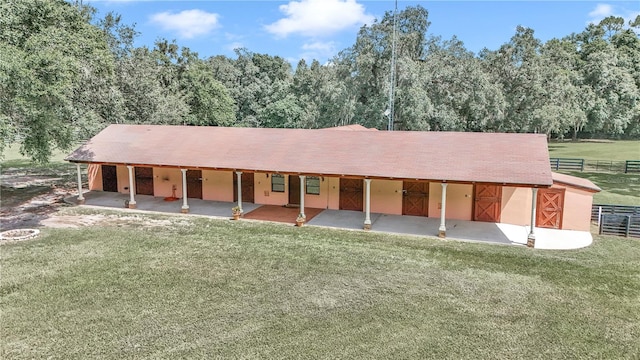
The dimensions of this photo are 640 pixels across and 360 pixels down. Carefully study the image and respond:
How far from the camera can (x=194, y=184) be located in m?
19.5

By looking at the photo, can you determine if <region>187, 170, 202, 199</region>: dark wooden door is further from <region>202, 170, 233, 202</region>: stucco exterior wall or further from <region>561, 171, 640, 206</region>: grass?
<region>561, 171, 640, 206</region>: grass

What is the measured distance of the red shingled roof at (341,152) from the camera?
47.0 ft

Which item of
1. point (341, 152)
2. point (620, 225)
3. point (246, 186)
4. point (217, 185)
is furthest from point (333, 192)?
point (620, 225)

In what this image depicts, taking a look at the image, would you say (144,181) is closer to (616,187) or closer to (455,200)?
(455,200)

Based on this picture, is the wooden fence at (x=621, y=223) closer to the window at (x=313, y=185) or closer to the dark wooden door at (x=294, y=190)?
the window at (x=313, y=185)

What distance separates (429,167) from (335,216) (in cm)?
415

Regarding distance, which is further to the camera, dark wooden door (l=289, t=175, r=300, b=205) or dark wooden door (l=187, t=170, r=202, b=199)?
dark wooden door (l=187, t=170, r=202, b=199)

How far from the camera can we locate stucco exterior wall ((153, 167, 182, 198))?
64.4ft

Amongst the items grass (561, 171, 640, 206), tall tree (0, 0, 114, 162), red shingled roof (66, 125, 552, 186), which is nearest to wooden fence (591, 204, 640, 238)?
red shingled roof (66, 125, 552, 186)

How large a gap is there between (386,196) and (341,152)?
8.25 feet

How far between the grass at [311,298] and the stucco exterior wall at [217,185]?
17.1ft

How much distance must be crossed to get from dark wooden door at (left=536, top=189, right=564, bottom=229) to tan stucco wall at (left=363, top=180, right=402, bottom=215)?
16.3ft

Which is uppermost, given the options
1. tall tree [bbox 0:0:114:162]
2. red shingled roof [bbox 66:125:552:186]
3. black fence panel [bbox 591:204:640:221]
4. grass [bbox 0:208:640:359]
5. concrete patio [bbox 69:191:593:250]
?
tall tree [bbox 0:0:114:162]

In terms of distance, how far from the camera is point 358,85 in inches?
1356
